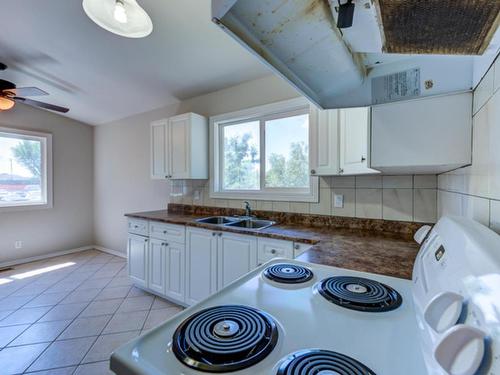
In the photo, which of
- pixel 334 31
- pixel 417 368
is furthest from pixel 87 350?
pixel 334 31

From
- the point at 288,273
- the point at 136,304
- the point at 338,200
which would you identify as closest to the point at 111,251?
the point at 136,304

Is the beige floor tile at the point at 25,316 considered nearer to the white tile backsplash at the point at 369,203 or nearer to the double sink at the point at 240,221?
the double sink at the point at 240,221

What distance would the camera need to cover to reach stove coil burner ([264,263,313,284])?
873 mm

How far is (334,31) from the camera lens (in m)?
0.64

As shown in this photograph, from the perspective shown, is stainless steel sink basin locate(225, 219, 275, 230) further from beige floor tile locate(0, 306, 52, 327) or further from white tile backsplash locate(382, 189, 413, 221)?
beige floor tile locate(0, 306, 52, 327)

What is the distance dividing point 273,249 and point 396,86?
133cm

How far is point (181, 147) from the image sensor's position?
3014 mm

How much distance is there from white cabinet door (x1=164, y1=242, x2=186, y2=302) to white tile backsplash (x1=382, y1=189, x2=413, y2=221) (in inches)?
74.7

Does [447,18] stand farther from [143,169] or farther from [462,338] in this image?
[143,169]

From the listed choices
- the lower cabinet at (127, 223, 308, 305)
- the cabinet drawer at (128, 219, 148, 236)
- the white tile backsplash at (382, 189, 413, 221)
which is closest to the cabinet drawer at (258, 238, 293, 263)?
the lower cabinet at (127, 223, 308, 305)

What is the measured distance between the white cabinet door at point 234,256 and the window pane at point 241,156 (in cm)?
91

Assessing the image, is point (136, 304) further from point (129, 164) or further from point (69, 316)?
point (129, 164)

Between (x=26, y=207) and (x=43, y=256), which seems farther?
(x=43, y=256)

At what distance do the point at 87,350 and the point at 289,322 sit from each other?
83.5 inches
